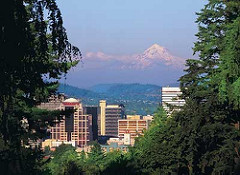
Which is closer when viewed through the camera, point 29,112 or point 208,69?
point 29,112

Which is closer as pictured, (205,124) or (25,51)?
(25,51)

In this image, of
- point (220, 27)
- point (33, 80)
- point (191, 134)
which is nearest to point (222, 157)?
point (191, 134)

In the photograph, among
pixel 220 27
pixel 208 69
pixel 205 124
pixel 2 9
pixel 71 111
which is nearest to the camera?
pixel 2 9

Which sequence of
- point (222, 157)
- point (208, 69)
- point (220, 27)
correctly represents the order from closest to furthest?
point (222, 157)
point (220, 27)
point (208, 69)

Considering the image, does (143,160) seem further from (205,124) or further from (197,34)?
(197,34)

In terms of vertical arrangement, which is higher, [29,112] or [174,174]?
[29,112]

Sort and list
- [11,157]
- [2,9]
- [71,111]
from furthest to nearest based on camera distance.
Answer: [71,111]
[11,157]
[2,9]

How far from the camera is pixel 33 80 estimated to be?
35.4 ft

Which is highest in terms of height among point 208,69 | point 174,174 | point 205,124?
point 208,69

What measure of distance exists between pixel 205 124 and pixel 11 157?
15626 millimetres

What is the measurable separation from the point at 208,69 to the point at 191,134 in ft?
25.3

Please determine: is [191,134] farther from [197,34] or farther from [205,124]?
[197,34]

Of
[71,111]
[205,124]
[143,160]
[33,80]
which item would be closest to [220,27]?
[205,124]

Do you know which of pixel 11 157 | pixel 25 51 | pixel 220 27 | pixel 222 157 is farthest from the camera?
pixel 220 27
